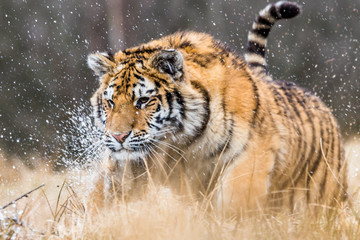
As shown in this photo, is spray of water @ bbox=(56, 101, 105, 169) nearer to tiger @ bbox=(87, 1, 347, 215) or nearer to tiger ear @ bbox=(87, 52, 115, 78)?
tiger @ bbox=(87, 1, 347, 215)

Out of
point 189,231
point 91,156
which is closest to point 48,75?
point 91,156

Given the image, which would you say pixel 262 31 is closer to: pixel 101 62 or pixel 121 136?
pixel 101 62

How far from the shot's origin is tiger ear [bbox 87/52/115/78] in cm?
303

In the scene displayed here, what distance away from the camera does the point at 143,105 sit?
283 cm

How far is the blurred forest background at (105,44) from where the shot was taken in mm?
8586

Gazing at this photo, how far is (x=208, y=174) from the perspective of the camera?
2883 millimetres

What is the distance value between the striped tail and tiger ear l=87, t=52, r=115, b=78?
4.01ft

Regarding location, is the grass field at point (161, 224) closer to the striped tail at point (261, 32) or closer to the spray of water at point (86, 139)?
the spray of water at point (86, 139)

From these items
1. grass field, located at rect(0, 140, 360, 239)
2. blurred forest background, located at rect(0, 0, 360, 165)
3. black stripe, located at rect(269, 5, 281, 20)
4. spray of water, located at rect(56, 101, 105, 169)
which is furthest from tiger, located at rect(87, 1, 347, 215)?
blurred forest background, located at rect(0, 0, 360, 165)

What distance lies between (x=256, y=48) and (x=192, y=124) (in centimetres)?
137

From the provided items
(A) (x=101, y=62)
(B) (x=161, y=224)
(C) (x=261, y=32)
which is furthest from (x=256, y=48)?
(B) (x=161, y=224)

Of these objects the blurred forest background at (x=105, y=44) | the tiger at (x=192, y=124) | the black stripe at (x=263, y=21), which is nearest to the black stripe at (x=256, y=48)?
the black stripe at (x=263, y=21)

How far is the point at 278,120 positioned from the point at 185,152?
61 cm

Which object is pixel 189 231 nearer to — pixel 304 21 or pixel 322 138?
pixel 322 138
